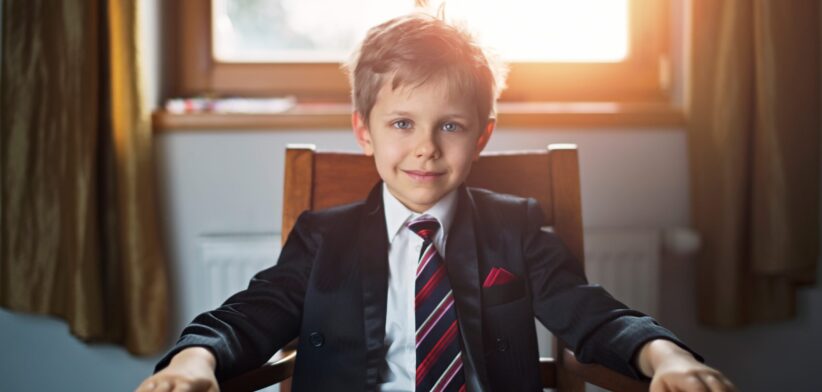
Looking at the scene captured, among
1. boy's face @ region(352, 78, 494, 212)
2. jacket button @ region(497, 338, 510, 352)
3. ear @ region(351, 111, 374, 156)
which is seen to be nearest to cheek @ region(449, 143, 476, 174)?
boy's face @ region(352, 78, 494, 212)

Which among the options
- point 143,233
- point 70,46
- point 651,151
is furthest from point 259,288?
point 651,151

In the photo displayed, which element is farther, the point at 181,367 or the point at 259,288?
the point at 259,288

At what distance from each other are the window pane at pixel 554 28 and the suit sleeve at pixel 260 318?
0.84 meters

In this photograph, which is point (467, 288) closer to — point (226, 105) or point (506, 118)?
Result: point (506, 118)

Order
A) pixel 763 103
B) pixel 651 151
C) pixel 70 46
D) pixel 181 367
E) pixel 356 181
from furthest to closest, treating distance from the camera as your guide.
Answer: pixel 651 151
pixel 763 103
pixel 70 46
pixel 356 181
pixel 181 367

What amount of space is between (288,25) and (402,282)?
2.99 ft

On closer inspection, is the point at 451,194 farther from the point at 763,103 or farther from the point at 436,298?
the point at 763,103

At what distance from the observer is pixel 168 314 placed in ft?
4.99

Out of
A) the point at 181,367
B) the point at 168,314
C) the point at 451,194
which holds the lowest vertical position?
the point at 168,314

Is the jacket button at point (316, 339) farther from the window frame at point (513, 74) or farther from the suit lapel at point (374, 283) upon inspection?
the window frame at point (513, 74)

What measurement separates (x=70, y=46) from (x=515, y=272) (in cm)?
92

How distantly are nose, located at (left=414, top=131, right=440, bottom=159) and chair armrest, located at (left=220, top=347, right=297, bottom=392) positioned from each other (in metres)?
0.31

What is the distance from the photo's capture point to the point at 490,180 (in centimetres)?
115

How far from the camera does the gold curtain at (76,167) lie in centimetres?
133
